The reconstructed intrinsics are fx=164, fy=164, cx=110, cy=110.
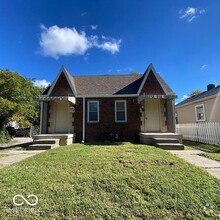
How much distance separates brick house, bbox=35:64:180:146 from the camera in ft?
39.1

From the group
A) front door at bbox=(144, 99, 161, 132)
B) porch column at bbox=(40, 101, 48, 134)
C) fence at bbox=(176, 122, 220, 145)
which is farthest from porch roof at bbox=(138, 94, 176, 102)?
porch column at bbox=(40, 101, 48, 134)

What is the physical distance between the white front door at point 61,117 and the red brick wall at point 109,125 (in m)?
0.82

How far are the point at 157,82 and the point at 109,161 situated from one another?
8699 millimetres

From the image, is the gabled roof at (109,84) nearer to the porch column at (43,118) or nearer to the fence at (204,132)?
the porch column at (43,118)

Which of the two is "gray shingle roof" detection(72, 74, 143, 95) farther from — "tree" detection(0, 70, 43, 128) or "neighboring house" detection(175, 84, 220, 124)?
"neighboring house" detection(175, 84, 220, 124)

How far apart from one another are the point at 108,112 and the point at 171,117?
4.52m

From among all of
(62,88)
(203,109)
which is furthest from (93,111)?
(203,109)

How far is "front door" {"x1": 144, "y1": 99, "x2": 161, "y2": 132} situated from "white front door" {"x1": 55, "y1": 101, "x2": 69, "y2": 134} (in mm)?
5929

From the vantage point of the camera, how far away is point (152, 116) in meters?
12.1

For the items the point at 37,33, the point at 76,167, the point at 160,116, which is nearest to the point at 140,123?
the point at 160,116

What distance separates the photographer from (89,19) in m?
12.9

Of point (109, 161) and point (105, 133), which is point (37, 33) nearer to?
point (105, 133)

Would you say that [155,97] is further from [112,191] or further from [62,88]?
[112,191]

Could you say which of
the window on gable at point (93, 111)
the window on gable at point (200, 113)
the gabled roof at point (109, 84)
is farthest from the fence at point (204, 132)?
the window on gable at point (93, 111)
